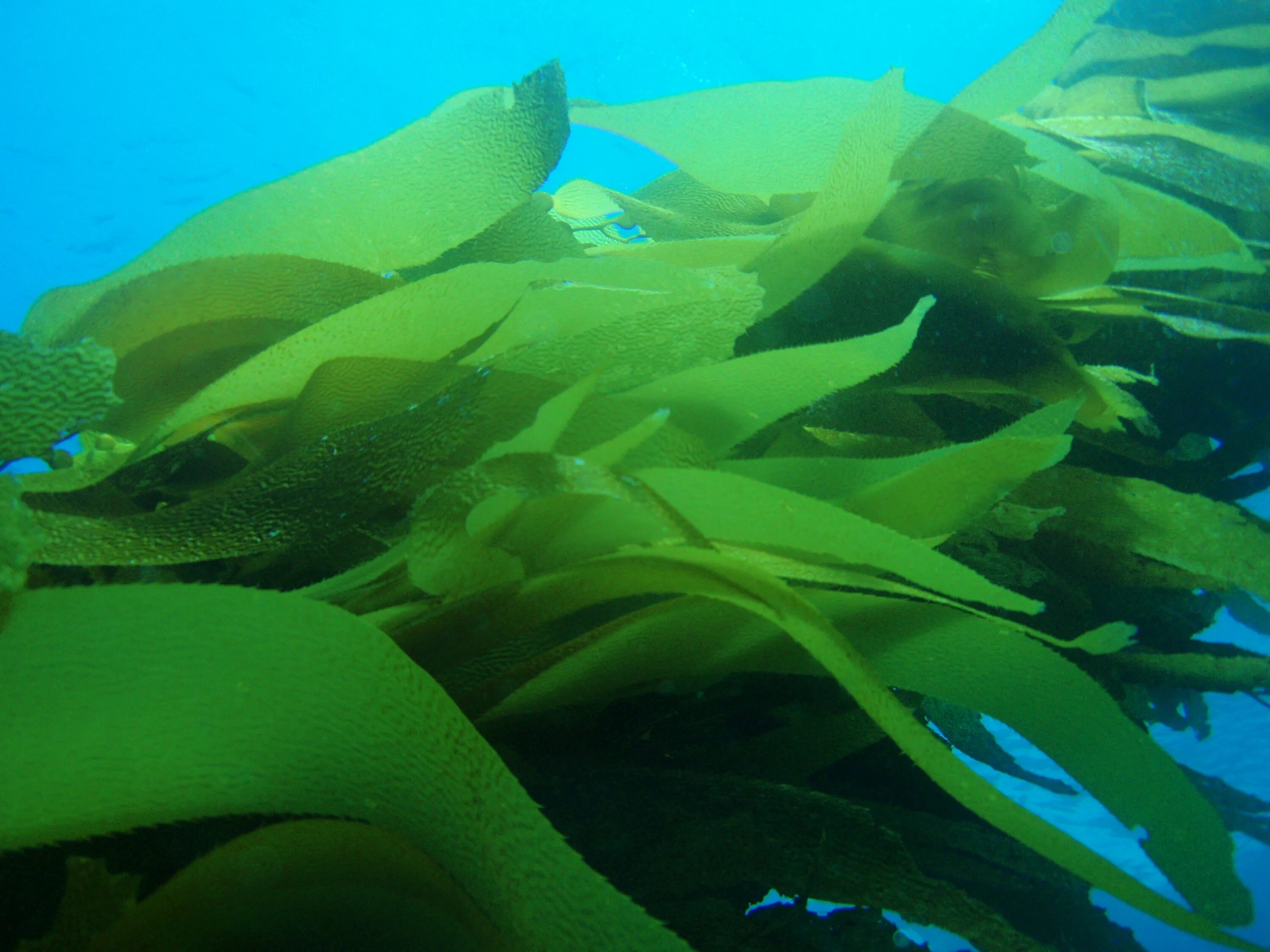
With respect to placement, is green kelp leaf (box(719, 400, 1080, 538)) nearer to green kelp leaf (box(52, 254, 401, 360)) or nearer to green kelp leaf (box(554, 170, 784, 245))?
green kelp leaf (box(52, 254, 401, 360))

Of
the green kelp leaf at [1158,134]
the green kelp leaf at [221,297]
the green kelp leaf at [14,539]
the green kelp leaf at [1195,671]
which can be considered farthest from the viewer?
the green kelp leaf at [1158,134]

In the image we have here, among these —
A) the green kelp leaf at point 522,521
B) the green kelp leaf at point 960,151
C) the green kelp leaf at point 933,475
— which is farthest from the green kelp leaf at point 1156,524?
the green kelp leaf at point 522,521

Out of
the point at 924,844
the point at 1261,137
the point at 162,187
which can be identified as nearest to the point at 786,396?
the point at 924,844

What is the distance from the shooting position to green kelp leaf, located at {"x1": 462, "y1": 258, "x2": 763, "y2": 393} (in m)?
0.41

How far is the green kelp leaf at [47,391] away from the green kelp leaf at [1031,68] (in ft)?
2.35

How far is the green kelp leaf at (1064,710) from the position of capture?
0.38 metres

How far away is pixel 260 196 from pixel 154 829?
46cm

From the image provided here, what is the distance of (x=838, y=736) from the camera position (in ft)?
1.49

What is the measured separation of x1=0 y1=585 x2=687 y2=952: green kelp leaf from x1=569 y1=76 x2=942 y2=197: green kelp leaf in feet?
1.97

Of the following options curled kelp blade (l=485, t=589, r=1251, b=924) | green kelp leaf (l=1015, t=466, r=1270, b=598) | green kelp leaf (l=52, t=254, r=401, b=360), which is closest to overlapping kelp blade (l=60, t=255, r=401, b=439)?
green kelp leaf (l=52, t=254, r=401, b=360)

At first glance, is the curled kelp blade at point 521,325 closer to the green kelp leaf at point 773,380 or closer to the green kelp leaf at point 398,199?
the green kelp leaf at point 773,380

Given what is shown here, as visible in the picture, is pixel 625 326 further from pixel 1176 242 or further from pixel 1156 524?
pixel 1176 242

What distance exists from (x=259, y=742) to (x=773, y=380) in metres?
0.34

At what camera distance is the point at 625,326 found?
1.43 ft
